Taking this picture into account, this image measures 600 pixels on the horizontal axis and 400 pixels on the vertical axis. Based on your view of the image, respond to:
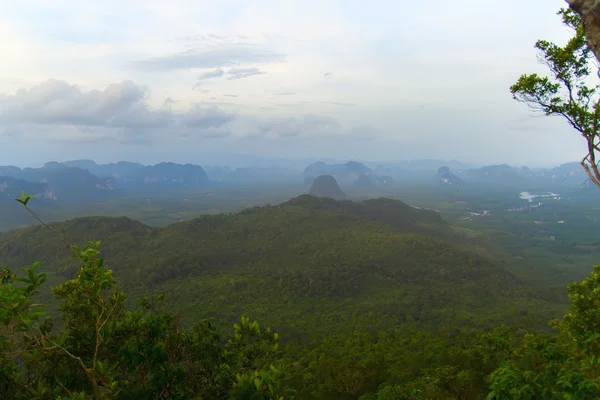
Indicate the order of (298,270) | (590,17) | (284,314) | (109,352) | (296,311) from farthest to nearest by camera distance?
(298,270)
(296,311)
(284,314)
(590,17)
(109,352)

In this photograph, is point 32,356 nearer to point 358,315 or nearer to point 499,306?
point 358,315

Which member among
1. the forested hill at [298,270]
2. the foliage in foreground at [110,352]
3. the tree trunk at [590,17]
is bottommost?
the forested hill at [298,270]

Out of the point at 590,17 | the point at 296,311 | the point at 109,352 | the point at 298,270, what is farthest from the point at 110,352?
the point at 298,270

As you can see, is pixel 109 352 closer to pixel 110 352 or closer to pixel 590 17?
pixel 110 352

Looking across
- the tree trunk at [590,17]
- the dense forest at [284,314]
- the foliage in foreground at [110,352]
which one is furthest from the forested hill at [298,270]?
the tree trunk at [590,17]

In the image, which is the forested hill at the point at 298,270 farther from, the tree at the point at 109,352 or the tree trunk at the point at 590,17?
the tree trunk at the point at 590,17

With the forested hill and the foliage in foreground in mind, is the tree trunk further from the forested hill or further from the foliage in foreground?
the forested hill
